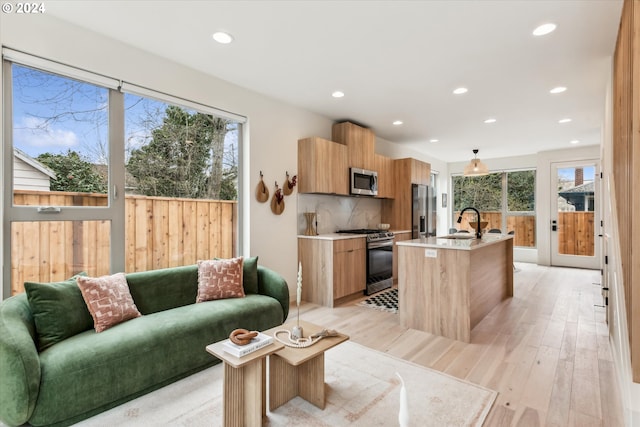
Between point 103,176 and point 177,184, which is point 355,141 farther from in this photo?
point 103,176

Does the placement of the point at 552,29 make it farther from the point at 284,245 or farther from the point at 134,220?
the point at 134,220

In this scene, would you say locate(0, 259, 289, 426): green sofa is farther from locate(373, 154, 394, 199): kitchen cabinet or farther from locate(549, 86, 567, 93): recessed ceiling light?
locate(549, 86, 567, 93): recessed ceiling light

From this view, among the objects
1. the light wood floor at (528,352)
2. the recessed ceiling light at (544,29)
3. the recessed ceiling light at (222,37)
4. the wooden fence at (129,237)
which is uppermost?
the recessed ceiling light at (222,37)

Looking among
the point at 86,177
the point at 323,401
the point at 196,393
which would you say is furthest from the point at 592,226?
the point at 86,177

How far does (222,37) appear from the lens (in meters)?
2.59

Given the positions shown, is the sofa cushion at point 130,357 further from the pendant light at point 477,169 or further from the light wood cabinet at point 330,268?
the pendant light at point 477,169

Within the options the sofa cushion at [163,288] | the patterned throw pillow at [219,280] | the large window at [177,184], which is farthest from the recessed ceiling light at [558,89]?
the sofa cushion at [163,288]

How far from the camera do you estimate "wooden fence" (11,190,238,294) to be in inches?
91.4

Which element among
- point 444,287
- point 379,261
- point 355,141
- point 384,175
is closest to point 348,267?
point 379,261

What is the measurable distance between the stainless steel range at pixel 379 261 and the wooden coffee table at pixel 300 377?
8.64 ft

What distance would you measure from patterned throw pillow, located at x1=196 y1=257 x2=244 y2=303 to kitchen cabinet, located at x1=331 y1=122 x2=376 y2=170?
8.45 ft

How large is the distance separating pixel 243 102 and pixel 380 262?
9.92ft

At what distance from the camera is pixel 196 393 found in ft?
6.83

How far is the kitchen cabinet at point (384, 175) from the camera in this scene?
5.41 meters
